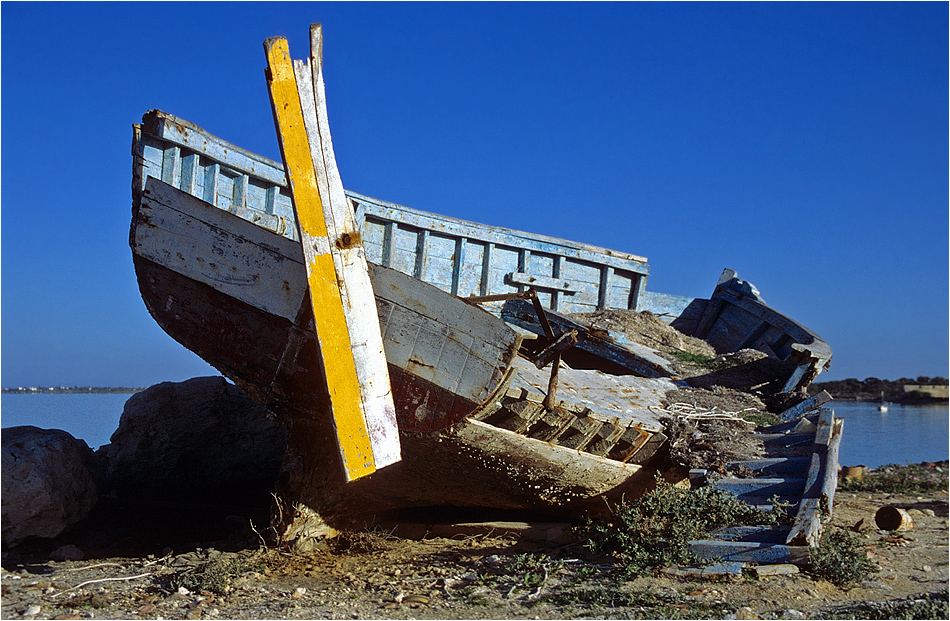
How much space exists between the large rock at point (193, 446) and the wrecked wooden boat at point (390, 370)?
233 centimetres

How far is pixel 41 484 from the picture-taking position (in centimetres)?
520

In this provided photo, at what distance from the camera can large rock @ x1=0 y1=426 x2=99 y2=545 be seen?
509 cm

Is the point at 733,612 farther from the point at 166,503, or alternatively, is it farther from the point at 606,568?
the point at 166,503

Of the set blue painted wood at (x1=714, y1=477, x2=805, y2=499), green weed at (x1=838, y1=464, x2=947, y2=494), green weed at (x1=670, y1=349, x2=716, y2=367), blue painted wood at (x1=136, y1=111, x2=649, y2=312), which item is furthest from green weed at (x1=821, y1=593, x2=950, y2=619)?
green weed at (x1=838, y1=464, x2=947, y2=494)

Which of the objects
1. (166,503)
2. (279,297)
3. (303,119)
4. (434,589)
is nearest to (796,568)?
(434,589)

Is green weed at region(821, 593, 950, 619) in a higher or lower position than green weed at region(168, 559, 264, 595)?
higher

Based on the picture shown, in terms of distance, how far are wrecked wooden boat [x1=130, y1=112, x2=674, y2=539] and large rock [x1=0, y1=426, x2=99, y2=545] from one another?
1.46 m

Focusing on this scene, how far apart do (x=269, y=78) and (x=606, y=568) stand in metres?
3.54

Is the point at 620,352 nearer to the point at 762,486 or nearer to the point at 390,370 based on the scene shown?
the point at 762,486

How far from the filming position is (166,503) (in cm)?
681

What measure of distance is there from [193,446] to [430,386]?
3857 mm

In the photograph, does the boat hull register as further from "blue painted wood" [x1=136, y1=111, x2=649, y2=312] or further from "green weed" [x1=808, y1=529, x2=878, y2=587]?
"green weed" [x1=808, y1=529, x2=878, y2=587]

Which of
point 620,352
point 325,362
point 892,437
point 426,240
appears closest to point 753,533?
point 620,352

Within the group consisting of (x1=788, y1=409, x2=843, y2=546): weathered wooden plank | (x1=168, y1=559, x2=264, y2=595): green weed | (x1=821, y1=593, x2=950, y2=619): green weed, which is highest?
(x1=788, y1=409, x2=843, y2=546): weathered wooden plank
